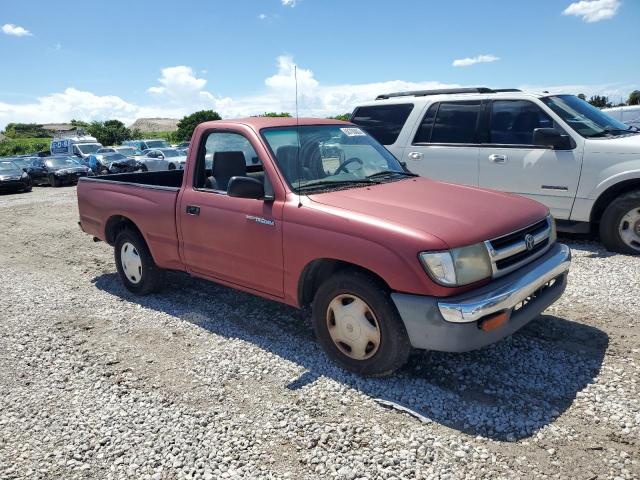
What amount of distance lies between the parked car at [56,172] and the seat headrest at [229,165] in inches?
793

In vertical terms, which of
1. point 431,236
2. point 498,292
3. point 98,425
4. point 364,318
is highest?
point 431,236

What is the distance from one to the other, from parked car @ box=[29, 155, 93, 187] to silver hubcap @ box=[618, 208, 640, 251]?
21.6 m

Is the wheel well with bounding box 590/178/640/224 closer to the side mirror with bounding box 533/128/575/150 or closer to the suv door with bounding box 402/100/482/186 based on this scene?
the side mirror with bounding box 533/128/575/150

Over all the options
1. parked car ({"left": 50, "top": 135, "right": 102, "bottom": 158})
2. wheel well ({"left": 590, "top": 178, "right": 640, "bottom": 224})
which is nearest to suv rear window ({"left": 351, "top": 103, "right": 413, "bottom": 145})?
wheel well ({"left": 590, "top": 178, "right": 640, "bottom": 224})

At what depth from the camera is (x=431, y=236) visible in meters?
3.09

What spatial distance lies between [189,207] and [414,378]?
245 centimetres

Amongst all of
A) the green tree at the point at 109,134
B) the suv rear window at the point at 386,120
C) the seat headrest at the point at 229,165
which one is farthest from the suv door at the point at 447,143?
the green tree at the point at 109,134

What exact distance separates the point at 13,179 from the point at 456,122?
61.9ft

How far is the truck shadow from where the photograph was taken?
310 cm

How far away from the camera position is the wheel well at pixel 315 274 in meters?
3.67

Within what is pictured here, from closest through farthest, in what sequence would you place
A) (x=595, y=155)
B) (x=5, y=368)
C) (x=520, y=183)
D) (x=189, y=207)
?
(x=5, y=368) → (x=189, y=207) → (x=595, y=155) → (x=520, y=183)

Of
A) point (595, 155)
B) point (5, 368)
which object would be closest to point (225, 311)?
point (5, 368)

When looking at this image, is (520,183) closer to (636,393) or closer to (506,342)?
(506,342)

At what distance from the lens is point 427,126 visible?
764 cm
